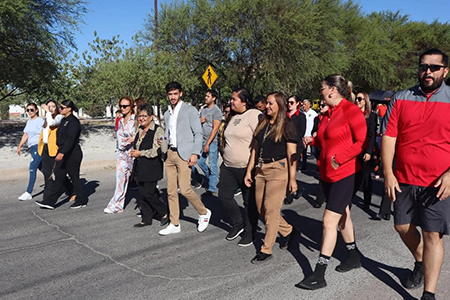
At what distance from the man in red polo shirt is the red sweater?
→ 0.29 m

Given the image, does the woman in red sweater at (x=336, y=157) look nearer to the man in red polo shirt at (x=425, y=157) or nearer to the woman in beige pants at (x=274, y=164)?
the man in red polo shirt at (x=425, y=157)

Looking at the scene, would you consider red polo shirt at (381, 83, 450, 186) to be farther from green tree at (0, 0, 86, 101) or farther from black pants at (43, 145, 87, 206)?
green tree at (0, 0, 86, 101)

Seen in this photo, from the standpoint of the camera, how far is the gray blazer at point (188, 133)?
5.30 meters

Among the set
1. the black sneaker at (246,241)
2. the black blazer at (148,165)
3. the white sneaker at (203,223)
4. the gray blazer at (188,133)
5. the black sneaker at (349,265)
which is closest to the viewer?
the black sneaker at (349,265)

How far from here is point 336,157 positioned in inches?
149

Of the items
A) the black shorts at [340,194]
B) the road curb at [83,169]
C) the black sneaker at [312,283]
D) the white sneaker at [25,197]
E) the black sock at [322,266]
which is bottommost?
the road curb at [83,169]

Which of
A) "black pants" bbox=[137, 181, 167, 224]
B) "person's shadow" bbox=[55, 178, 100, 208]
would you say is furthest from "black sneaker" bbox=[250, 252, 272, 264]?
"person's shadow" bbox=[55, 178, 100, 208]

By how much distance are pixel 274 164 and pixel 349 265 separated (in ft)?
4.08

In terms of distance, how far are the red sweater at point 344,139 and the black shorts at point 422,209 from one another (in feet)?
1.63

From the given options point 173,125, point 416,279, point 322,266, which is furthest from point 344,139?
point 173,125

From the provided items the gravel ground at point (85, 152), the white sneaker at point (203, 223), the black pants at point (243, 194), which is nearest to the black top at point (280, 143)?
the black pants at point (243, 194)

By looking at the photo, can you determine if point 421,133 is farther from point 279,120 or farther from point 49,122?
point 49,122

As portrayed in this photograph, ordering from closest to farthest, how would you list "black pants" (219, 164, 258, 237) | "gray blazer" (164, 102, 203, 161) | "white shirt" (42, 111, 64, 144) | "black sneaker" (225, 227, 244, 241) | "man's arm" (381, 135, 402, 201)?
"man's arm" (381, 135, 402, 201) < "black pants" (219, 164, 258, 237) < "black sneaker" (225, 227, 244, 241) < "gray blazer" (164, 102, 203, 161) < "white shirt" (42, 111, 64, 144)

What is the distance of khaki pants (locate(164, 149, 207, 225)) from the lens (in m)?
5.32
